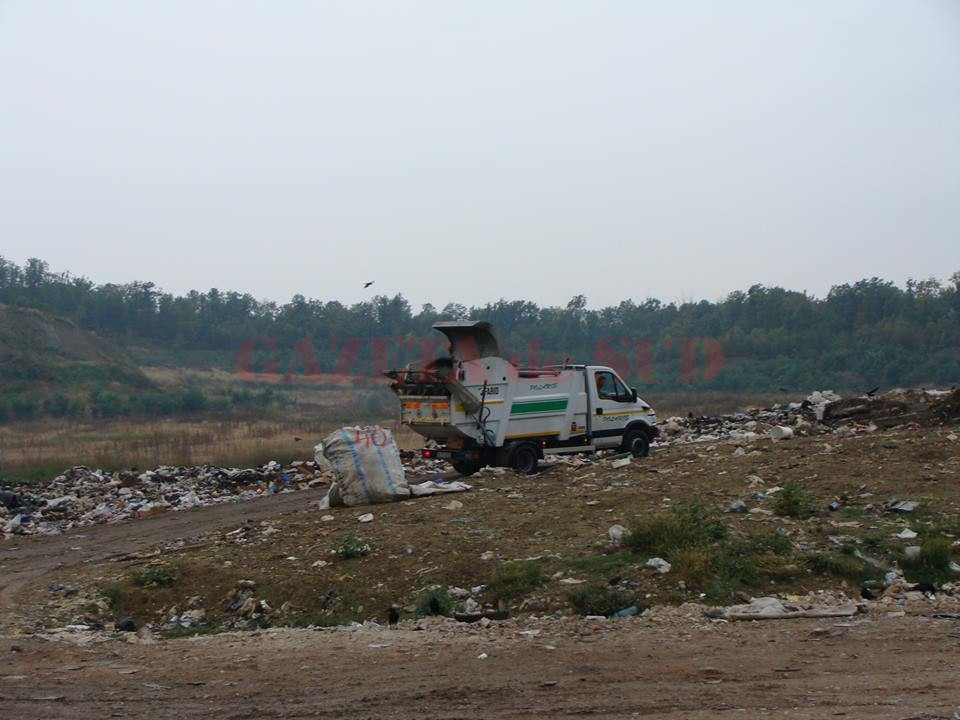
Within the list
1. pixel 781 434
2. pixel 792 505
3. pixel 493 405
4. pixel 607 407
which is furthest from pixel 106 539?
pixel 781 434

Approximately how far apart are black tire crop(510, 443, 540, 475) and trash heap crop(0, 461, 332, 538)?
430cm

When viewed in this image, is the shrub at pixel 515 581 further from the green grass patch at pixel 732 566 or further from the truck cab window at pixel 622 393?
the truck cab window at pixel 622 393

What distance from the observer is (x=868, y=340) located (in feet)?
192

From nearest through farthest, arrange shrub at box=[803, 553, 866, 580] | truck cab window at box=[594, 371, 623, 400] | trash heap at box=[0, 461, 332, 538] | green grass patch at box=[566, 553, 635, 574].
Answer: shrub at box=[803, 553, 866, 580]
green grass patch at box=[566, 553, 635, 574]
trash heap at box=[0, 461, 332, 538]
truck cab window at box=[594, 371, 623, 400]

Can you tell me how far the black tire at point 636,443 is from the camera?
1849 centimetres

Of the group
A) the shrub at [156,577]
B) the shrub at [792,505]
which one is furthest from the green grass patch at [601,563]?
the shrub at [156,577]

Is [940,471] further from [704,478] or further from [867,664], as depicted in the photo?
[867,664]

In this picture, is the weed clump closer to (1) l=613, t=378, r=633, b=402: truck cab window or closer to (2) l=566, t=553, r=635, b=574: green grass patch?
(2) l=566, t=553, r=635, b=574: green grass patch

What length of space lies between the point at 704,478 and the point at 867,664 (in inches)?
277

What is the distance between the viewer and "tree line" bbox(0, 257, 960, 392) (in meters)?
54.6

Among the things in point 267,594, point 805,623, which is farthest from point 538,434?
point 805,623

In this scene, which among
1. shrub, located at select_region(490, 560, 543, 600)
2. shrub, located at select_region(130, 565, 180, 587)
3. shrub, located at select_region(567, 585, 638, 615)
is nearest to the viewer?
shrub, located at select_region(567, 585, 638, 615)

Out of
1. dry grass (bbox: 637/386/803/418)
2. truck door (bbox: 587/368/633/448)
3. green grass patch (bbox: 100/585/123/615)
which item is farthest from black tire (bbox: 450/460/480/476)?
dry grass (bbox: 637/386/803/418)

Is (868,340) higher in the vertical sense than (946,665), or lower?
higher
